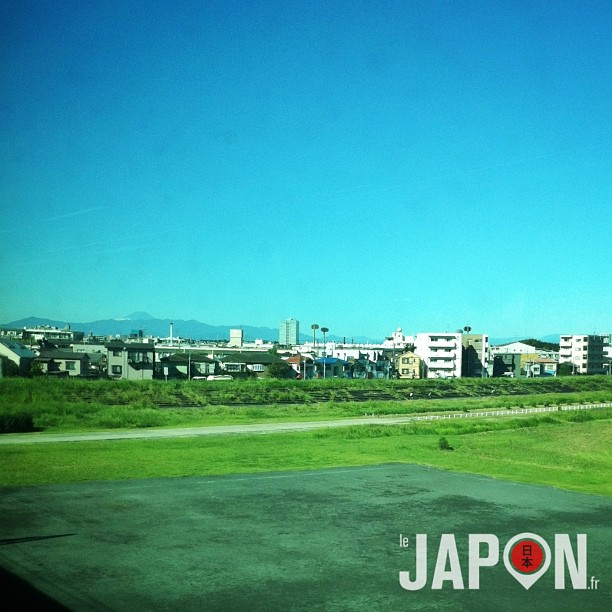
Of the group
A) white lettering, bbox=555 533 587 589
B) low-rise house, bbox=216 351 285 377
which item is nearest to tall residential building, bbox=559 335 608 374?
low-rise house, bbox=216 351 285 377

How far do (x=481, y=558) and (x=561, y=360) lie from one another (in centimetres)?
14056

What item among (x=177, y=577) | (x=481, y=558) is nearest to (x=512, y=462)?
(x=481, y=558)

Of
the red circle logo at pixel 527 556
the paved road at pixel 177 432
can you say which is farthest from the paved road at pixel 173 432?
the red circle logo at pixel 527 556

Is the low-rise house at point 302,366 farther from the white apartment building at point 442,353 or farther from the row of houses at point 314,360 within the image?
the white apartment building at point 442,353

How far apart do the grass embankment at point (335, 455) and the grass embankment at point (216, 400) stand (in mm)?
12503

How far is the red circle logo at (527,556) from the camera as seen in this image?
41.5 feet

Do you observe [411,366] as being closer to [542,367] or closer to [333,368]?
[333,368]

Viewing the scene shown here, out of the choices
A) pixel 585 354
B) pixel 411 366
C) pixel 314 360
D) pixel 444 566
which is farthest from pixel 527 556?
pixel 585 354

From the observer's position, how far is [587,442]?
37750 millimetres

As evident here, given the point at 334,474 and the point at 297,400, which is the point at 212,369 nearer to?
the point at 297,400

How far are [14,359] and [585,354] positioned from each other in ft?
362

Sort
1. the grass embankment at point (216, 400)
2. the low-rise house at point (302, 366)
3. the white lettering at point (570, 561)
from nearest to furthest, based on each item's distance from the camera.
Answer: the white lettering at point (570, 561)
the grass embankment at point (216, 400)
the low-rise house at point (302, 366)

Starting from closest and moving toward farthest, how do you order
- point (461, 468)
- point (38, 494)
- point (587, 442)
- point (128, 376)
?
1. point (38, 494)
2. point (461, 468)
3. point (587, 442)
4. point (128, 376)

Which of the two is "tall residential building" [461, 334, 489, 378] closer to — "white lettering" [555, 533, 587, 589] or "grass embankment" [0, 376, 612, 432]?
"grass embankment" [0, 376, 612, 432]
